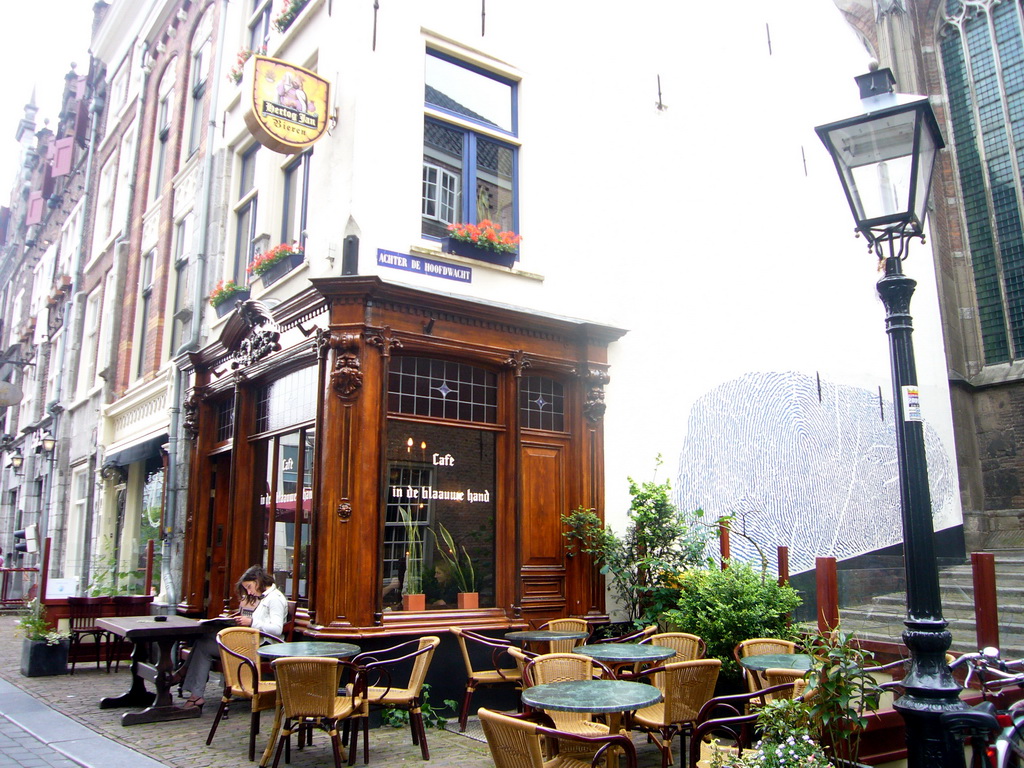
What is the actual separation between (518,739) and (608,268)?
7441 millimetres

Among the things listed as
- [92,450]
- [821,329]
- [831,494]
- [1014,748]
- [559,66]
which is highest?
[559,66]

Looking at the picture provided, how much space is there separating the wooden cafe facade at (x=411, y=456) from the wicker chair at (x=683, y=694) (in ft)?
10.0

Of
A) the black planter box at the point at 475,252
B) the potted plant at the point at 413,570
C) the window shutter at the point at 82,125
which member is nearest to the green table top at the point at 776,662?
the potted plant at the point at 413,570

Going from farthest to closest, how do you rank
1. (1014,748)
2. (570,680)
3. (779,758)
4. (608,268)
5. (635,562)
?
(608,268)
(635,562)
(570,680)
(1014,748)
(779,758)

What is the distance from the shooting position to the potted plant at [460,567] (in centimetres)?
843

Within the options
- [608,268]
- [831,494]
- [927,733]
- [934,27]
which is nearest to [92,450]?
[608,268]

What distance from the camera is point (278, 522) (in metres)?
9.23

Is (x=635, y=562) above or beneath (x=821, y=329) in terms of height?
beneath

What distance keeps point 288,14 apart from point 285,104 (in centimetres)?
241

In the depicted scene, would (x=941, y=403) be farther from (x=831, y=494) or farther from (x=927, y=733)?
(x=927, y=733)

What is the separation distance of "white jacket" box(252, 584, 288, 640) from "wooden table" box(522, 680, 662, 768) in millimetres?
3474

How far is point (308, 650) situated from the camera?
20.3 feet

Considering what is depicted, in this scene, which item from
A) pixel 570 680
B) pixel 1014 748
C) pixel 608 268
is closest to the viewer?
pixel 1014 748

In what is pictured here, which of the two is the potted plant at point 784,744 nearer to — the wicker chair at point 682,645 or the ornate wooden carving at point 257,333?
the wicker chair at point 682,645
